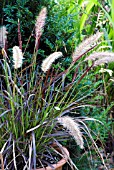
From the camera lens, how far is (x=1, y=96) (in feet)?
5.12

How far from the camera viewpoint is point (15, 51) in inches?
48.3

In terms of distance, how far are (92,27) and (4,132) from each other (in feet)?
5.20

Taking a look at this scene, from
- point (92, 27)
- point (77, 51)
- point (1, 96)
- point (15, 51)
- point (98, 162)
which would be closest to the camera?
point (15, 51)

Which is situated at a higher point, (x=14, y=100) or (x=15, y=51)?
(x=15, y=51)

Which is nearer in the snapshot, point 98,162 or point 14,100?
point 14,100

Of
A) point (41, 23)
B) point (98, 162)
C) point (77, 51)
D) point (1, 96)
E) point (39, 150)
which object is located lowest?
point (98, 162)

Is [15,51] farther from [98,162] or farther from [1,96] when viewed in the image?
[98,162]

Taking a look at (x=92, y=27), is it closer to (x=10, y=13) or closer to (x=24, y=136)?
(x=10, y=13)

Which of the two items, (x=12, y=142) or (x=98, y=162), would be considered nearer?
(x=12, y=142)

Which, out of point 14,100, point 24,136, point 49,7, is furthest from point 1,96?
point 49,7

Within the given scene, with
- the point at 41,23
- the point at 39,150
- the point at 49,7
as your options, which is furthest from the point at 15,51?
the point at 49,7

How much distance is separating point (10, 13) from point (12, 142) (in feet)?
2.76

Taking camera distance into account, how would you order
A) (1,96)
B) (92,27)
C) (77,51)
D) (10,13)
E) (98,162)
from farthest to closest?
(92,27), (98,162), (10,13), (1,96), (77,51)

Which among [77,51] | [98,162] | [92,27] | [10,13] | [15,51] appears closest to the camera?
[15,51]
